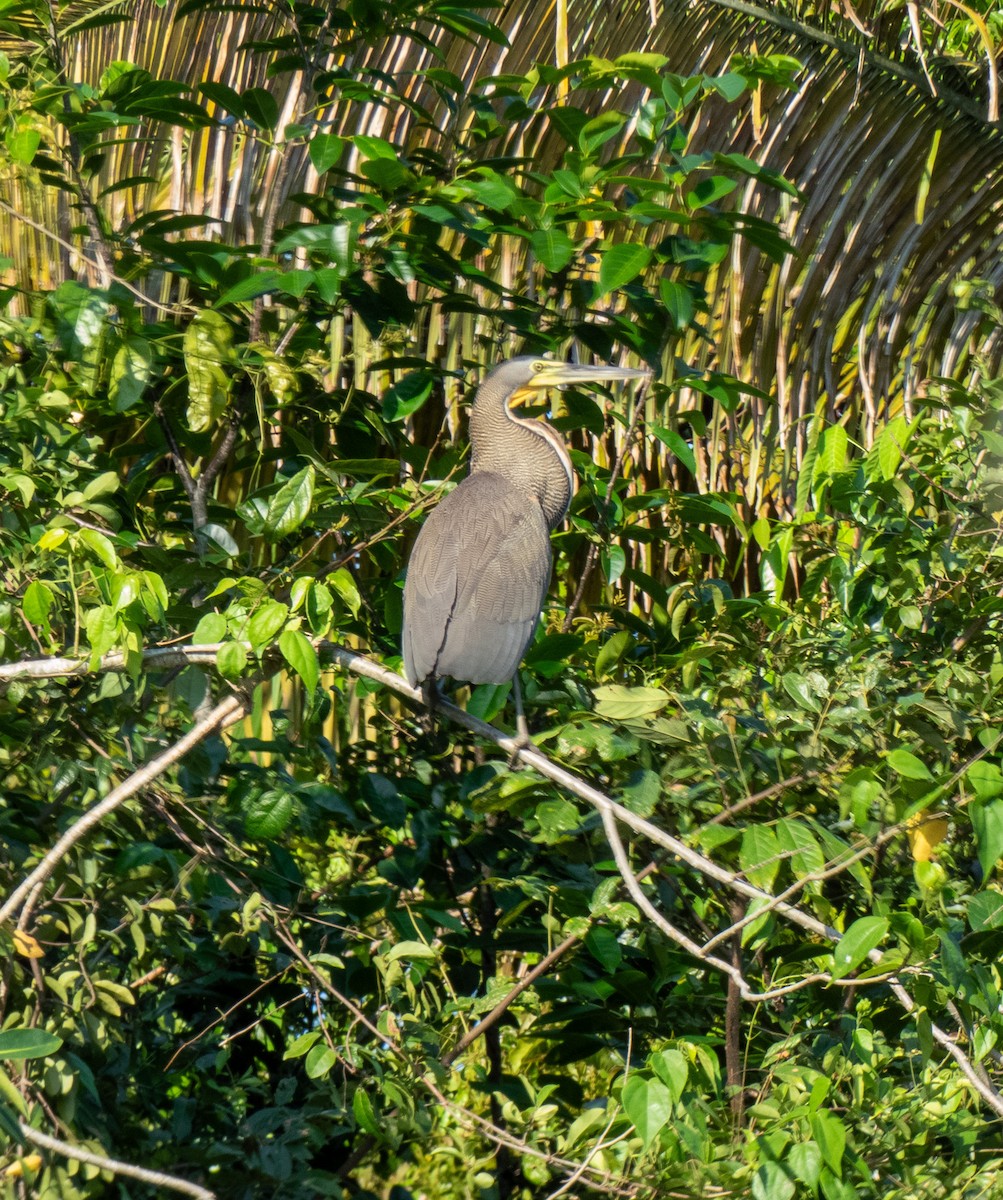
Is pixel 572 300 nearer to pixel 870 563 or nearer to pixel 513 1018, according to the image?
pixel 870 563

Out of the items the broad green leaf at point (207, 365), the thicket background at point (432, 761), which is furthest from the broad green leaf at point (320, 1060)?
the broad green leaf at point (207, 365)

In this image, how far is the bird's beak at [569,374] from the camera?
3598 millimetres

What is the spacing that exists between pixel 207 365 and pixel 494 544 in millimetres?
1028

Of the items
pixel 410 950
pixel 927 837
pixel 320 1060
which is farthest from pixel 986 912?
pixel 320 1060

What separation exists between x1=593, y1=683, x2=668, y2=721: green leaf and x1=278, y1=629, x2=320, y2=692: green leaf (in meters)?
0.59

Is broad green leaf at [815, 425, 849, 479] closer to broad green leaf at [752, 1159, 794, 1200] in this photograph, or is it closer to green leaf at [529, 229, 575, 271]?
green leaf at [529, 229, 575, 271]

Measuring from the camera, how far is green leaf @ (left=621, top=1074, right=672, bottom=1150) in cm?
184

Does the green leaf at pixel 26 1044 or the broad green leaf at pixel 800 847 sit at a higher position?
the broad green leaf at pixel 800 847

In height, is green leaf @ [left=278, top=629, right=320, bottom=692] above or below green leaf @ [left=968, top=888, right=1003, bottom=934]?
above

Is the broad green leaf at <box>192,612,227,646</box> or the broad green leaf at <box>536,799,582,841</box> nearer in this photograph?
the broad green leaf at <box>192,612,227,646</box>

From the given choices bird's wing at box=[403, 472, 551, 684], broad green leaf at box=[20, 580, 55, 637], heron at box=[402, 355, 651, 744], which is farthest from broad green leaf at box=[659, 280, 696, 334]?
broad green leaf at box=[20, 580, 55, 637]

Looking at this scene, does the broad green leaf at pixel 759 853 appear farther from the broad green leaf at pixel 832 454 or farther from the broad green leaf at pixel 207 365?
the broad green leaf at pixel 207 365

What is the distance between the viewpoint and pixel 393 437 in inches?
123

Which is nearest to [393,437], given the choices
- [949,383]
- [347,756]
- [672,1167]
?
[347,756]
